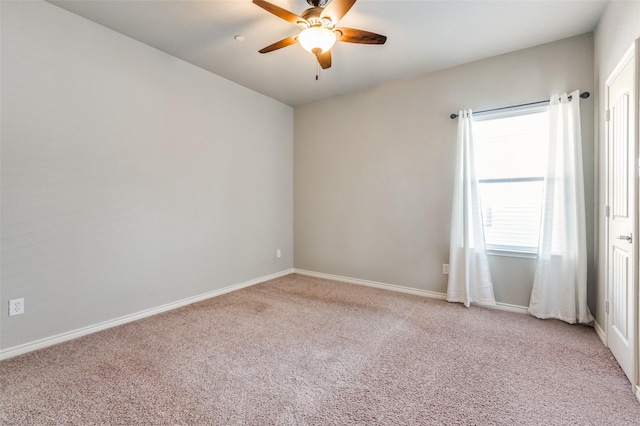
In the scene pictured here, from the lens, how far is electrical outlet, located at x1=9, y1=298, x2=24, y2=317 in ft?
7.27

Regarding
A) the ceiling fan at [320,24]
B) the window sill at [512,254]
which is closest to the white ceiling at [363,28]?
the ceiling fan at [320,24]

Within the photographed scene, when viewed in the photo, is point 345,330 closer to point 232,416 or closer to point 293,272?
point 232,416

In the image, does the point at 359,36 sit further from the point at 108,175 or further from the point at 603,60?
the point at 108,175

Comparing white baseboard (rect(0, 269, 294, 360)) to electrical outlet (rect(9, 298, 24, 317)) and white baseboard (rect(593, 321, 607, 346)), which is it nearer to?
electrical outlet (rect(9, 298, 24, 317))

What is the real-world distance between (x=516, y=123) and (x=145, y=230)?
13.3 feet

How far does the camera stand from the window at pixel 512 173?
303 centimetres

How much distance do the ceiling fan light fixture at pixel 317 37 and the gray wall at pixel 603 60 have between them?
6.49 ft

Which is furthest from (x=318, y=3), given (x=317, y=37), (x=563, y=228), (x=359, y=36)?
(x=563, y=228)

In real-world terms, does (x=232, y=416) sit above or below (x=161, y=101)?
below

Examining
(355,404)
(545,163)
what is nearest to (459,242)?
(545,163)

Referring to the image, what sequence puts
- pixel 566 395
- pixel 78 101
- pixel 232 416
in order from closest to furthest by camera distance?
pixel 232 416
pixel 566 395
pixel 78 101

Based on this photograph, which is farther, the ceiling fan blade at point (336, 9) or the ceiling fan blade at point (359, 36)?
the ceiling fan blade at point (359, 36)

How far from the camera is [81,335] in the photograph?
256 centimetres

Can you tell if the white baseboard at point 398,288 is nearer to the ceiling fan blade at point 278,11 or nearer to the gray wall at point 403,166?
the gray wall at point 403,166
